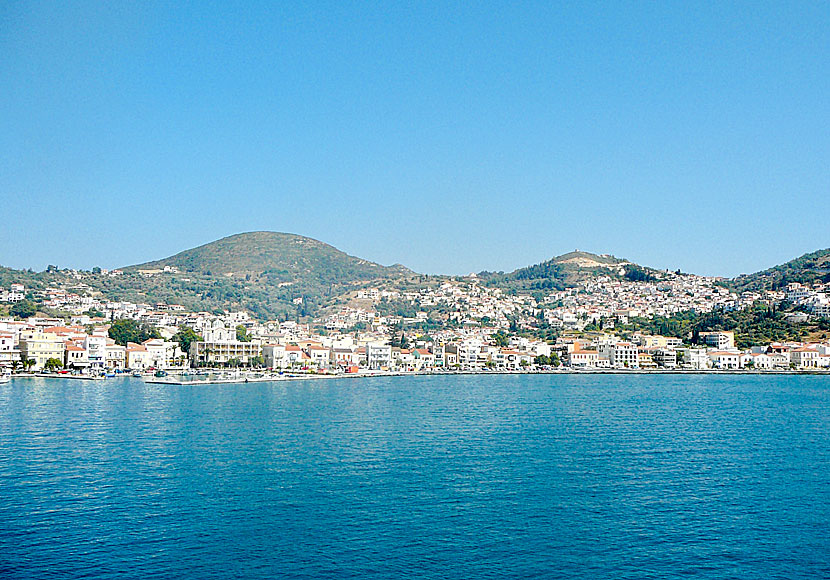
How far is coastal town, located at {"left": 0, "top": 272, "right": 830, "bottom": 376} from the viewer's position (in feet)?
196

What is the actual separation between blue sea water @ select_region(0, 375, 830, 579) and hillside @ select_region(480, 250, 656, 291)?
117m

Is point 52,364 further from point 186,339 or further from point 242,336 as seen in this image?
point 242,336

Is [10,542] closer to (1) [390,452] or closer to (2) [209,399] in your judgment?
(1) [390,452]

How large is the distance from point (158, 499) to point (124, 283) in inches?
4567

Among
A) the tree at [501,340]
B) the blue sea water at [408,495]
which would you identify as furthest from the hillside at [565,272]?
the blue sea water at [408,495]

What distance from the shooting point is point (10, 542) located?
1223 centimetres

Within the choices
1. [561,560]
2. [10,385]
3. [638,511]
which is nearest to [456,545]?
[561,560]

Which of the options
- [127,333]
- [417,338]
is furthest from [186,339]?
[417,338]

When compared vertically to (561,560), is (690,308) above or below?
above

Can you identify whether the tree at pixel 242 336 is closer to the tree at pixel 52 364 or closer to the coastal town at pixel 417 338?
the coastal town at pixel 417 338

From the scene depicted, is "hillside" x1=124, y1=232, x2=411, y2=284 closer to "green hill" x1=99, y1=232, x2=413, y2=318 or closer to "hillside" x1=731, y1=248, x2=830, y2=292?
"green hill" x1=99, y1=232, x2=413, y2=318

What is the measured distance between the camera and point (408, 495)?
50.4 ft

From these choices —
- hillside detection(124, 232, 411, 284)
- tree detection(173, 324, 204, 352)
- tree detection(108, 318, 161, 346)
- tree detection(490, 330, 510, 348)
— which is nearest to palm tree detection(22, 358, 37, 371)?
tree detection(108, 318, 161, 346)

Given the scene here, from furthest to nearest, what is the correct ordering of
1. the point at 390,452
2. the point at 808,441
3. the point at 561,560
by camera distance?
1. the point at 808,441
2. the point at 390,452
3. the point at 561,560
